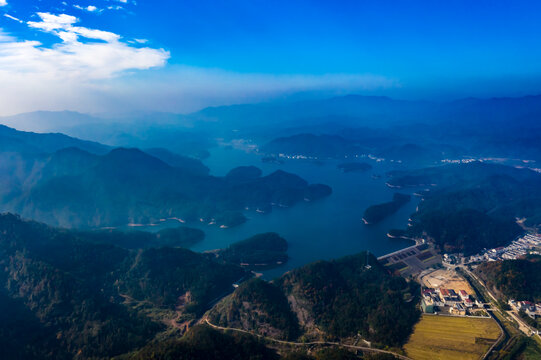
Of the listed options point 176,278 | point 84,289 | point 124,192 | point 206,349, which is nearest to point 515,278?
point 206,349

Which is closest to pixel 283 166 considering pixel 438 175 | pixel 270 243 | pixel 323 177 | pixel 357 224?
pixel 323 177

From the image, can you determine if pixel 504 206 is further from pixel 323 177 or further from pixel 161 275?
pixel 161 275

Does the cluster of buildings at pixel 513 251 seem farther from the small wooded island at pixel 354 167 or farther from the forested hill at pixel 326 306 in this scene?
the small wooded island at pixel 354 167

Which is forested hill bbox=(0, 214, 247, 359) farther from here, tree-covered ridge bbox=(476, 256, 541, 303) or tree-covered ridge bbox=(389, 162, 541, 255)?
tree-covered ridge bbox=(389, 162, 541, 255)

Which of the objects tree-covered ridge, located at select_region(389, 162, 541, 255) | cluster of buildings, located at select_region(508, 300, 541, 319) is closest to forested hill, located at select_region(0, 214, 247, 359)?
cluster of buildings, located at select_region(508, 300, 541, 319)

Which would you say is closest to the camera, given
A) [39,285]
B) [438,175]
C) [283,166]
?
[39,285]

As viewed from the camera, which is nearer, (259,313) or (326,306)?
(259,313)

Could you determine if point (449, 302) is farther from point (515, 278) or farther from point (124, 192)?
point (124, 192)
